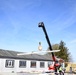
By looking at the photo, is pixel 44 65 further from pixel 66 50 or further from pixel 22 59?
pixel 66 50

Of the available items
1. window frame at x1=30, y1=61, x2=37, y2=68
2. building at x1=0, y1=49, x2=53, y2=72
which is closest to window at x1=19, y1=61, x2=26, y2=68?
building at x1=0, y1=49, x2=53, y2=72

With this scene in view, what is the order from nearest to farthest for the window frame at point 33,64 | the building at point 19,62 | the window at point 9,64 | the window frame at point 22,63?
1. the building at point 19,62
2. the window at point 9,64
3. the window frame at point 22,63
4. the window frame at point 33,64

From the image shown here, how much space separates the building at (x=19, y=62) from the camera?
32.2m

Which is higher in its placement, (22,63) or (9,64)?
(22,63)

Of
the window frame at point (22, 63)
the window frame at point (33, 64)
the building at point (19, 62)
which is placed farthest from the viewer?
the window frame at point (33, 64)

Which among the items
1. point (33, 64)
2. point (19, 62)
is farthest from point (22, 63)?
point (33, 64)

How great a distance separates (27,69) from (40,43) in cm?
1518

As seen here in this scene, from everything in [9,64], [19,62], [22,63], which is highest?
[19,62]

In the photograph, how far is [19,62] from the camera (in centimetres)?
3475

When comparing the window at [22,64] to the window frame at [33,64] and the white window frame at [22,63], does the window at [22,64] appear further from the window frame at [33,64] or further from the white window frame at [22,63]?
the window frame at [33,64]

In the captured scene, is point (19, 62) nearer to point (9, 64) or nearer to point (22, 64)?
point (22, 64)

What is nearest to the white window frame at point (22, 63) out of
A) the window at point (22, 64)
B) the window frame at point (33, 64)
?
the window at point (22, 64)

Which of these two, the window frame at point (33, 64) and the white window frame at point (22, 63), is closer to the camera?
the white window frame at point (22, 63)

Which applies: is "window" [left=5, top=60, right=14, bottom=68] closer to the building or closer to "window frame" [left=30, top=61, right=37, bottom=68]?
the building
